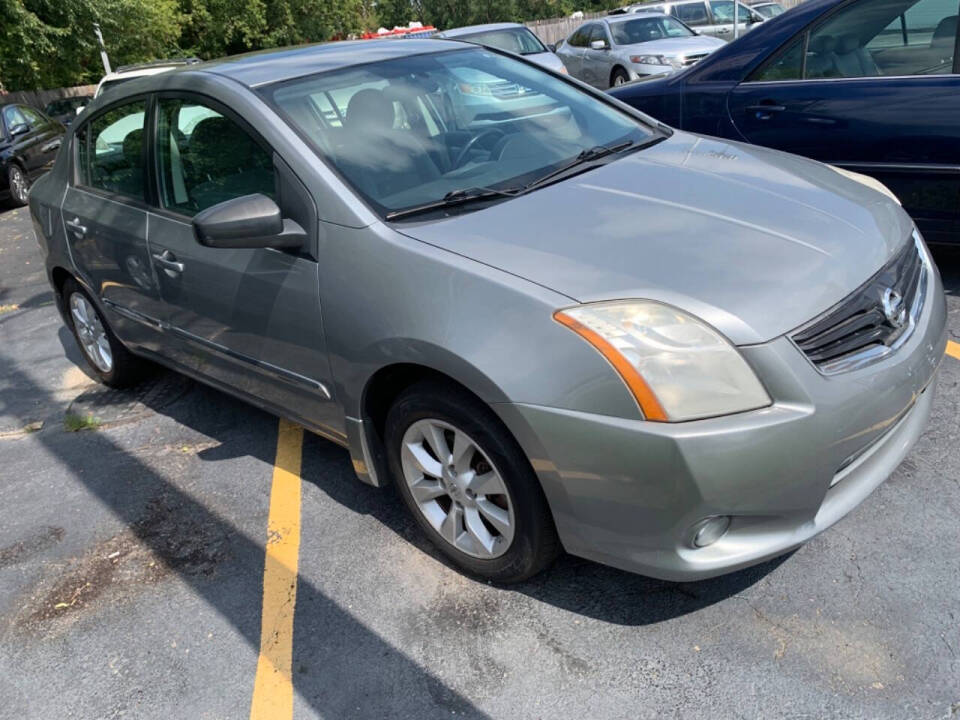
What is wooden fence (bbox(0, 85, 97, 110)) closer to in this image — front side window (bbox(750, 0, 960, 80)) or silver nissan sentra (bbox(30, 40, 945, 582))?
silver nissan sentra (bbox(30, 40, 945, 582))

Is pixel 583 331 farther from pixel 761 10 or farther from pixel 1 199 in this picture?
pixel 761 10

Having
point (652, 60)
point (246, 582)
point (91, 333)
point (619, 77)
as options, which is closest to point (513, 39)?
point (619, 77)

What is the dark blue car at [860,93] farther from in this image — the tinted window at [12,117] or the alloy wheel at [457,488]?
the tinted window at [12,117]

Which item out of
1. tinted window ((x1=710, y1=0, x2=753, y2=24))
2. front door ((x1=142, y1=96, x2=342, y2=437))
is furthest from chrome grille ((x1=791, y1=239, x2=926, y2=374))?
tinted window ((x1=710, y1=0, x2=753, y2=24))

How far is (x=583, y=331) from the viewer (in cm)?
232

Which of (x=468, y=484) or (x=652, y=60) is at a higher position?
(x=468, y=484)

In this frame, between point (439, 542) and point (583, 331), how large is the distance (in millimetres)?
1056

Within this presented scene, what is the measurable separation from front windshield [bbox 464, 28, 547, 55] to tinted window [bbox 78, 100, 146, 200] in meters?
9.69

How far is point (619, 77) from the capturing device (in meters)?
14.8

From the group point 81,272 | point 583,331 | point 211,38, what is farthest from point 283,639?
point 211,38

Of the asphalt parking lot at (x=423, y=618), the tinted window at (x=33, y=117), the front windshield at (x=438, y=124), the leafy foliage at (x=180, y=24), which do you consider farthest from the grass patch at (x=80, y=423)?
the leafy foliage at (x=180, y=24)

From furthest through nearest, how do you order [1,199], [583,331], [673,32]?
[673,32] < [1,199] < [583,331]

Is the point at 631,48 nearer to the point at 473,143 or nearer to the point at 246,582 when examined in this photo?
the point at 473,143

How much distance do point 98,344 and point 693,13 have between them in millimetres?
17624
